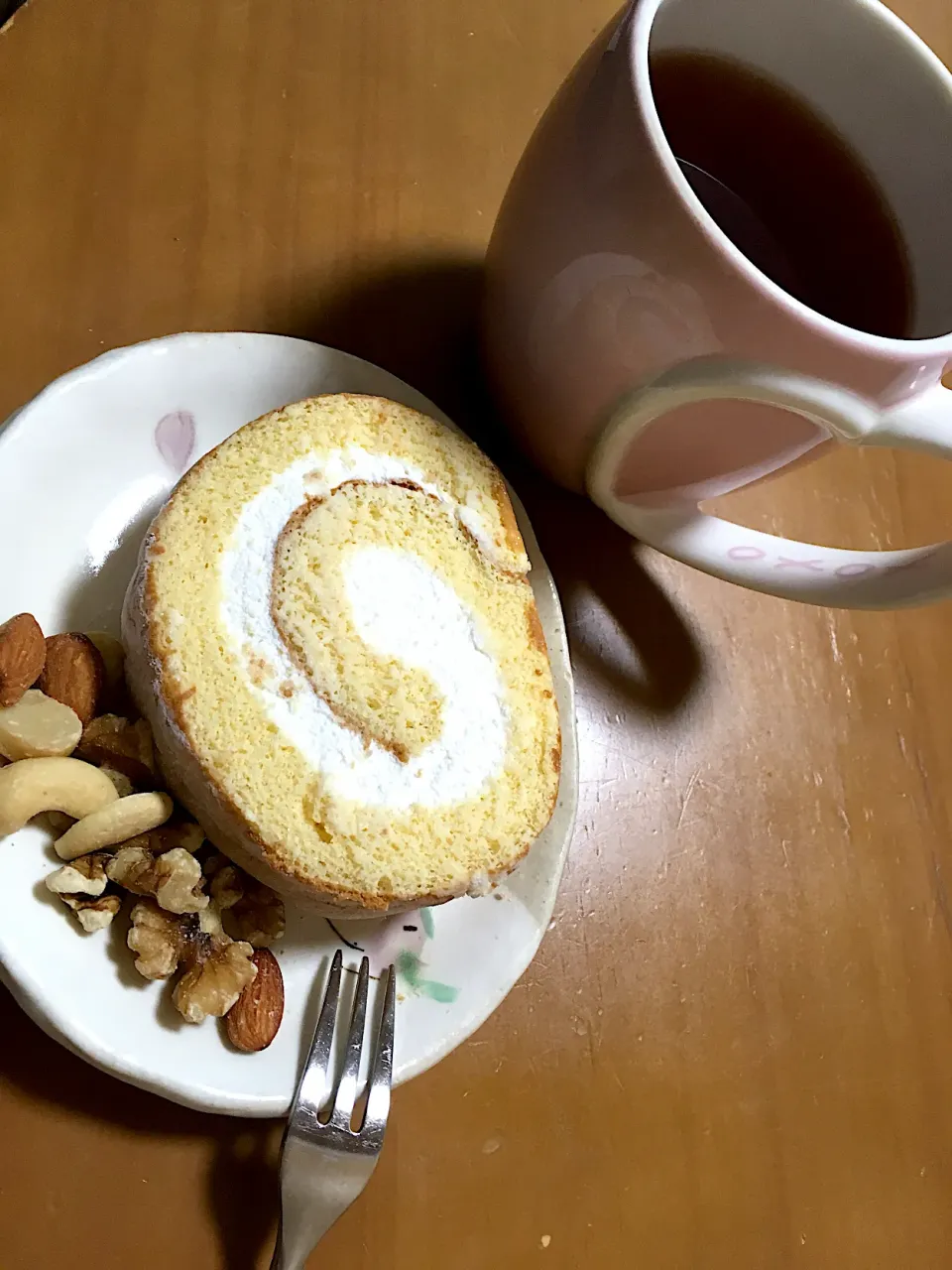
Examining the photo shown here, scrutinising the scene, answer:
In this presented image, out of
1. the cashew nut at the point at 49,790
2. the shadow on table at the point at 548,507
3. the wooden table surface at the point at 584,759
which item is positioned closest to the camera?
the cashew nut at the point at 49,790

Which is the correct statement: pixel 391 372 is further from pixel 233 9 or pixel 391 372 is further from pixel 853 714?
pixel 853 714

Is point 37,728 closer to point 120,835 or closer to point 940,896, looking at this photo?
point 120,835

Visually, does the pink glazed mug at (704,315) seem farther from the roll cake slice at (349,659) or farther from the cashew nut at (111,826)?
the cashew nut at (111,826)

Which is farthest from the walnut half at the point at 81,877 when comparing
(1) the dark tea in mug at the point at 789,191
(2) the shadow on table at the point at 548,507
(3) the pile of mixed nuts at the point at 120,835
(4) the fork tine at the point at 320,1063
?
(1) the dark tea in mug at the point at 789,191

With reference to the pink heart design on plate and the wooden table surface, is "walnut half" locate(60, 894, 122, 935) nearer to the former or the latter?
the wooden table surface

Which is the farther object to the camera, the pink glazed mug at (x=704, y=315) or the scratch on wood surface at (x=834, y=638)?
the scratch on wood surface at (x=834, y=638)

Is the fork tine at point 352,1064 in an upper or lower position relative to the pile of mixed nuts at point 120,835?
lower

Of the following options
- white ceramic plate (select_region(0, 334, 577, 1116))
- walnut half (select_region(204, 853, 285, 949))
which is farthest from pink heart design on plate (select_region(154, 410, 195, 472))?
walnut half (select_region(204, 853, 285, 949))

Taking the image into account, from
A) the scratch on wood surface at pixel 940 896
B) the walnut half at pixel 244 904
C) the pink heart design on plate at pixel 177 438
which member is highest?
the pink heart design on plate at pixel 177 438

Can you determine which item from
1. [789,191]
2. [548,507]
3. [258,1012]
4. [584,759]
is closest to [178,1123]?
[258,1012]
